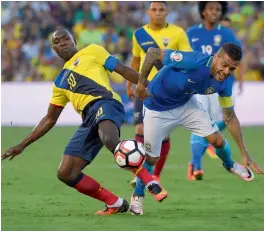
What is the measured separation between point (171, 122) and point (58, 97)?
1.25 metres

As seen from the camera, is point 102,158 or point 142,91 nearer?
point 142,91

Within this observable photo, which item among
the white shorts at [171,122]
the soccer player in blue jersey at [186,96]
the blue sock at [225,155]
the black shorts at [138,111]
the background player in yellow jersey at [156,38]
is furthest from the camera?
the black shorts at [138,111]

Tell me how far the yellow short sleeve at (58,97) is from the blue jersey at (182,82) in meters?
0.90

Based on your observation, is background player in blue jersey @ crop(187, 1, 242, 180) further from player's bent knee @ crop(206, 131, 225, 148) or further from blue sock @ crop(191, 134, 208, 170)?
player's bent knee @ crop(206, 131, 225, 148)

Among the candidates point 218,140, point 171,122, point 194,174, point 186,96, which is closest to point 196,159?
point 194,174

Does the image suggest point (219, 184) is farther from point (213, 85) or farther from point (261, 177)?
point (213, 85)

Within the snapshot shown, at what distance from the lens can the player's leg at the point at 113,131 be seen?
843cm

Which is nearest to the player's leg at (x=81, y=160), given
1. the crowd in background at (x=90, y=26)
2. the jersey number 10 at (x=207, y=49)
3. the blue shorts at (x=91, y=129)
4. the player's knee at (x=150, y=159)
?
the blue shorts at (x=91, y=129)

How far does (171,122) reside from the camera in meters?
9.55

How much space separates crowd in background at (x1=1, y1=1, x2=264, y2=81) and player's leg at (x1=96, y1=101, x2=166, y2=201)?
13.5m

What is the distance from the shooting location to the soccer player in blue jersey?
8703mm

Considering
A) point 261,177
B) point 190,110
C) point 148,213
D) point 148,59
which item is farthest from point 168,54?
point 261,177

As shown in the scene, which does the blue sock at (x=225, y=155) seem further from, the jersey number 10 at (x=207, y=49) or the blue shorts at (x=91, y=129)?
the jersey number 10 at (x=207, y=49)

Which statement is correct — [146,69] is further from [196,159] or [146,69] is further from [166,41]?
[196,159]
